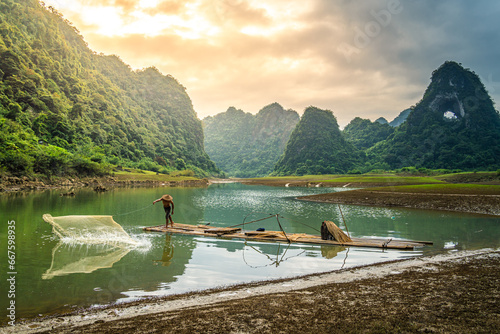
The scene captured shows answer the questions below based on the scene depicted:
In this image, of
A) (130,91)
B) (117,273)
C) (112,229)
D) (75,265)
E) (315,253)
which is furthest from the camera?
(130,91)

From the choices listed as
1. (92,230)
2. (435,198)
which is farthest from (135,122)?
(92,230)

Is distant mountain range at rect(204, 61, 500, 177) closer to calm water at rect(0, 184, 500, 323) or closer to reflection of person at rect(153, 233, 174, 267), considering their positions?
calm water at rect(0, 184, 500, 323)

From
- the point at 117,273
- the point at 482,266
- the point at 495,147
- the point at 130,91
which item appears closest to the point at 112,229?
the point at 117,273

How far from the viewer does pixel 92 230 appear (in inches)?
527

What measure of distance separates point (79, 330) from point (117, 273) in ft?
13.4

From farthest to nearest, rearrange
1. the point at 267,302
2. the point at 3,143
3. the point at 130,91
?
the point at 130,91, the point at 3,143, the point at 267,302

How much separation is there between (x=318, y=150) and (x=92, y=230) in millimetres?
143165

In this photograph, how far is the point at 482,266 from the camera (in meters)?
9.24

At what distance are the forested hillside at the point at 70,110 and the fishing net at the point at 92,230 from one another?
113 feet

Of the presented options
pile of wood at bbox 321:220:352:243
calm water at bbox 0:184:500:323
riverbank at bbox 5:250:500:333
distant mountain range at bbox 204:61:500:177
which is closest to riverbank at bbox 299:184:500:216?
calm water at bbox 0:184:500:323

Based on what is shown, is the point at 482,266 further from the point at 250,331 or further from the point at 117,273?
the point at 117,273

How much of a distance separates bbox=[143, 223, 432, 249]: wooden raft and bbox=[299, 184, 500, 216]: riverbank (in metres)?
16.0

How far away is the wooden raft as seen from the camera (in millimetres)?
13352

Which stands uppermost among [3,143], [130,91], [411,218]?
[130,91]
